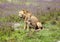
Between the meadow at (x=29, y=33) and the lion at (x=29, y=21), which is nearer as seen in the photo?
the meadow at (x=29, y=33)

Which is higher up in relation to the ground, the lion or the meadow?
the lion

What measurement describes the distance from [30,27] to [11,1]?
34.9 feet

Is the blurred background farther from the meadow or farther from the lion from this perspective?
the lion

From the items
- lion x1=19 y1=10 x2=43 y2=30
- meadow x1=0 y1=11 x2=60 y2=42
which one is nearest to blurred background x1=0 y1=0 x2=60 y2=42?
→ meadow x1=0 y1=11 x2=60 y2=42

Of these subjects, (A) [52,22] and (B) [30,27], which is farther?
(A) [52,22]

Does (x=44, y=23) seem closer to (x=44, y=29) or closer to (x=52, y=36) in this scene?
(x=44, y=29)

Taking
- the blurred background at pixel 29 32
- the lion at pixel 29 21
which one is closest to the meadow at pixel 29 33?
the blurred background at pixel 29 32

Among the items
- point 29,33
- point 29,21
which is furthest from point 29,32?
point 29,21

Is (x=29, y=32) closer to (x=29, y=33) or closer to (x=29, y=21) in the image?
(x=29, y=33)

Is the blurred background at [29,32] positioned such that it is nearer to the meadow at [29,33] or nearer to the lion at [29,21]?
the meadow at [29,33]

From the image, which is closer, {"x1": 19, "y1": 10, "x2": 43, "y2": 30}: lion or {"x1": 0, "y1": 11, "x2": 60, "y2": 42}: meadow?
{"x1": 0, "y1": 11, "x2": 60, "y2": 42}: meadow

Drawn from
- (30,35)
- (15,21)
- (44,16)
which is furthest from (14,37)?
(44,16)

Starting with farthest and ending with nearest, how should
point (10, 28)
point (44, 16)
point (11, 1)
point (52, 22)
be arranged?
point (11, 1) → point (44, 16) → point (52, 22) → point (10, 28)

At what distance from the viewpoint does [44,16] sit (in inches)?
683
